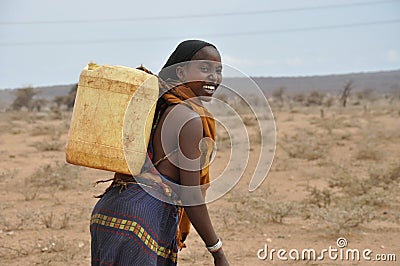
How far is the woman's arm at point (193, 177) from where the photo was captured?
2141mm

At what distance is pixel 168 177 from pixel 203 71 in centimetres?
43

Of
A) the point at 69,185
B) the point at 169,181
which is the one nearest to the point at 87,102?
the point at 169,181

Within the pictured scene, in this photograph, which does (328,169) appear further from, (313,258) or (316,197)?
(313,258)

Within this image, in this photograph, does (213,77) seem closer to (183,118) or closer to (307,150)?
(183,118)

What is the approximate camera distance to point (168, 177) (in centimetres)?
225

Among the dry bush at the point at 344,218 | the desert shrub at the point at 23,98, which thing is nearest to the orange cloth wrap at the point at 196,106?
the dry bush at the point at 344,218

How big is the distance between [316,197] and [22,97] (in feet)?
108

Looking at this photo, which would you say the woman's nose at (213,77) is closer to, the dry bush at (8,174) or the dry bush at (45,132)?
the dry bush at (8,174)

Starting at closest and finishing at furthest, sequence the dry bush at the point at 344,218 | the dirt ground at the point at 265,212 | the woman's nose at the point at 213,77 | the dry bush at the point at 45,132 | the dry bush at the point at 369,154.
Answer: the woman's nose at the point at 213,77 < the dirt ground at the point at 265,212 < the dry bush at the point at 344,218 < the dry bush at the point at 369,154 < the dry bush at the point at 45,132

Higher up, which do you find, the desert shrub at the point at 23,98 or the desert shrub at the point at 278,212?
the desert shrub at the point at 23,98

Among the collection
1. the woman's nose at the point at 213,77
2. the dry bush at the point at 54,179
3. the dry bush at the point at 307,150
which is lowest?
the dry bush at the point at 54,179

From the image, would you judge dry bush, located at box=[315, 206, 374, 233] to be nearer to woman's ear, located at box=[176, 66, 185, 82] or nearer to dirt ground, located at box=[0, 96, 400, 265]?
dirt ground, located at box=[0, 96, 400, 265]

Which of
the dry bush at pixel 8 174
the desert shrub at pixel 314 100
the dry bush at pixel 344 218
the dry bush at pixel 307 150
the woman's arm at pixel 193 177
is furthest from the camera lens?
the desert shrub at pixel 314 100

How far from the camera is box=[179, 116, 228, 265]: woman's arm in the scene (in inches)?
84.3
